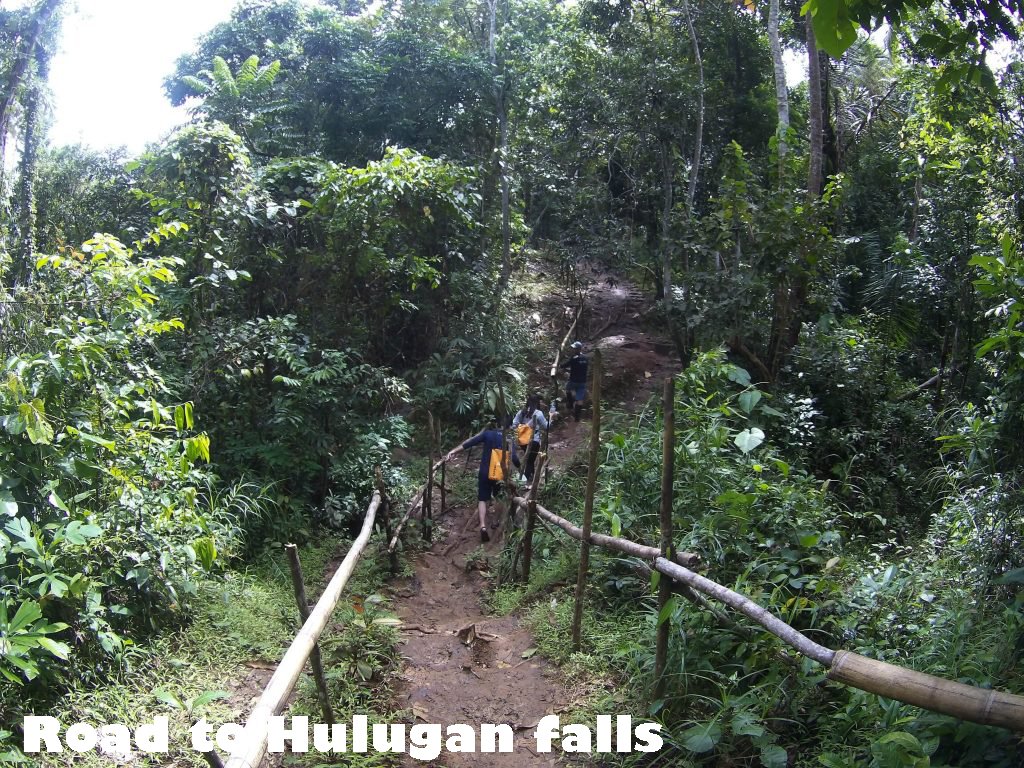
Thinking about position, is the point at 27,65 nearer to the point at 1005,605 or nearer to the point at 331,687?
the point at 331,687

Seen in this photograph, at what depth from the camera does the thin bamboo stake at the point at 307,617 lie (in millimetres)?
3381

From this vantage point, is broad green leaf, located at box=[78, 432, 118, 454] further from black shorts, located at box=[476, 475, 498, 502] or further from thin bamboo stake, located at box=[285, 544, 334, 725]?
black shorts, located at box=[476, 475, 498, 502]

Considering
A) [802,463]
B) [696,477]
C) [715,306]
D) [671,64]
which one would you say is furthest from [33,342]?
[671,64]

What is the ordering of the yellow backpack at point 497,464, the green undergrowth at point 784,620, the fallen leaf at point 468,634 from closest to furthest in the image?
the green undergrowth at point 784,620, the fallen leaf at point 468,634, the yellow backpack at point 497,464

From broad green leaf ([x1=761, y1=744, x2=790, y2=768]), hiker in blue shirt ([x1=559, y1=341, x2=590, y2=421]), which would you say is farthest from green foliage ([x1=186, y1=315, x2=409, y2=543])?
broad green leaf ([x1=761, y1=744, x2=790, y2=768])

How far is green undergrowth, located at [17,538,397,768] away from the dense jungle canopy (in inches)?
5.0

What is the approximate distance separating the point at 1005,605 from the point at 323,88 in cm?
1258

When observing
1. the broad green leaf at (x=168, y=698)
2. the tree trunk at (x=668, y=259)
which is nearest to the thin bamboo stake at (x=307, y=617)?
the broad green leaf at (x=168, y=698)

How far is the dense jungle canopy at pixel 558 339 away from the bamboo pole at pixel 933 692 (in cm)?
44

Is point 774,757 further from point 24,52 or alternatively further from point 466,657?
point 24,52

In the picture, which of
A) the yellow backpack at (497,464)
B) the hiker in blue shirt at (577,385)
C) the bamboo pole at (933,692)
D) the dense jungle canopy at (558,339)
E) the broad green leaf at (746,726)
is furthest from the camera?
the hiker in blue shirt at (577,385)

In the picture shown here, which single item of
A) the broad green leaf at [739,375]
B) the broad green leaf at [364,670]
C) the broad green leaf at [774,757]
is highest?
the broad green leaf at [739,375]

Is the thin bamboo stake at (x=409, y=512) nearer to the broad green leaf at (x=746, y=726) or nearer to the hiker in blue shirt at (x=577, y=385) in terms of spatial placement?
the hiker in blue shirt at (x=577, y=385)

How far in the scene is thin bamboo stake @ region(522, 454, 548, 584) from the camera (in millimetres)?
6219
